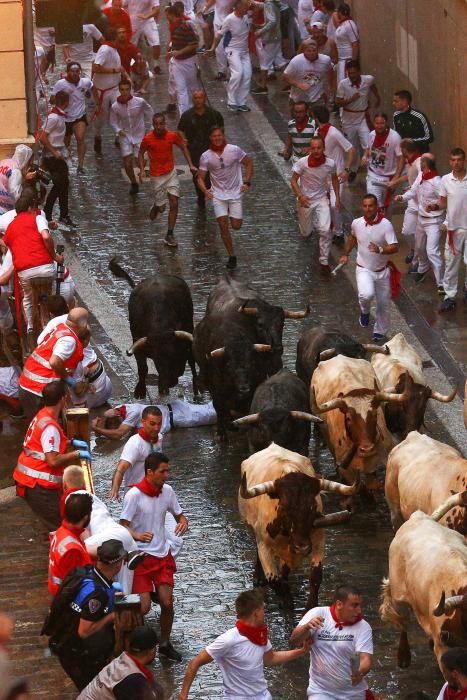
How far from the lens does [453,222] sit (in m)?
21.3

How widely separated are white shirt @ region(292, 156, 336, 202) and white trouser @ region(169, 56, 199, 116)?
6.36 metres

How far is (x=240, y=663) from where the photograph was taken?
1155 cm

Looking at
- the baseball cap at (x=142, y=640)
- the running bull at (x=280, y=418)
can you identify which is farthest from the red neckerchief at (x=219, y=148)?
the baseball cap at (x=142, y=640)

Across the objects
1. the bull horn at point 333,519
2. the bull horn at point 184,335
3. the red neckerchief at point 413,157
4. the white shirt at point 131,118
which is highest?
the bull horn at point 333,519

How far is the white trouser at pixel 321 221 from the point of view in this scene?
22.5 m

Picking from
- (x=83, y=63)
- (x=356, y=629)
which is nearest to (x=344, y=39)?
(x=83, y=63)

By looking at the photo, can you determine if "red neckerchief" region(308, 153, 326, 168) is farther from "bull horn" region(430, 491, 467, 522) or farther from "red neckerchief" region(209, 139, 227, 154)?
"bull horn" region(430, 491, 467, 522)

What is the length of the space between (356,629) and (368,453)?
185 inches

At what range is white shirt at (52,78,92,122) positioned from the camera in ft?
86.2

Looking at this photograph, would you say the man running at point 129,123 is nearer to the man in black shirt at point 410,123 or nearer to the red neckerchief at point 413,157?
the man in black shirt at point 410,123

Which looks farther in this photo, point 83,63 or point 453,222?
point 83,63

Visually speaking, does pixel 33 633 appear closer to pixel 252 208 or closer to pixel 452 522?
pixel 452 522

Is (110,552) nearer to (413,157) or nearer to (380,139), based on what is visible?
(413,157)

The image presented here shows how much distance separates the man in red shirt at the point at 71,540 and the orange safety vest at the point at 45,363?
3.12 m
